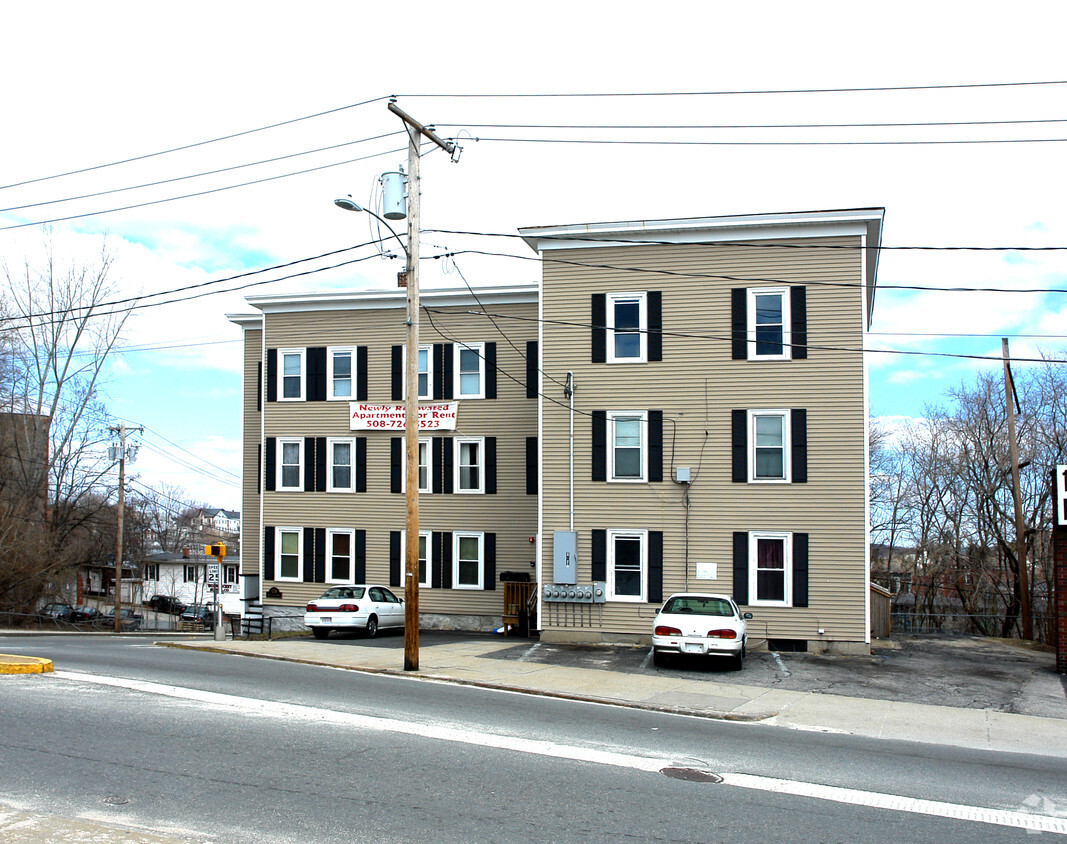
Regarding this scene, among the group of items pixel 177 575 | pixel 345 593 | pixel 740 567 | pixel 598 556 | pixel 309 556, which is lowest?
pixel 177 575

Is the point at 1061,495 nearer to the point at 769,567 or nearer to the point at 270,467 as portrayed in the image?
the point at 769,567

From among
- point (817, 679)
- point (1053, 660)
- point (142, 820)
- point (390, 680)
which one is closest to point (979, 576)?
point (1053, 660)

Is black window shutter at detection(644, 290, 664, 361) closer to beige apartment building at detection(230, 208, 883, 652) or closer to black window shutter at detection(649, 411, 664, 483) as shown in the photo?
beige apartment building at detection(230, 208, 883, 652)

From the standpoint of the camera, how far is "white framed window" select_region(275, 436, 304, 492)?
2844cm

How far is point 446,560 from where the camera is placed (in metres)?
27.0

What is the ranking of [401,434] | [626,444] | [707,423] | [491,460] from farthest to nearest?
1. [401,434]
2. [491,460]
3. [626,444]
4. [707,423]

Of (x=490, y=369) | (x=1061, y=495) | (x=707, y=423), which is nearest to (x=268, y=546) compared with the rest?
(x=490, y=369)

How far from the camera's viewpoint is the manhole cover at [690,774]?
26.9 feet

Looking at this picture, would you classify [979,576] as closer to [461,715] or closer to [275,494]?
[275,494]

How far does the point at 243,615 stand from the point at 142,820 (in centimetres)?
2293

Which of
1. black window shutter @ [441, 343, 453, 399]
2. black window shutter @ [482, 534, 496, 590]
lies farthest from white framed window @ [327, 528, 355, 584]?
black window shutter @ [441, 343, 453, 399]

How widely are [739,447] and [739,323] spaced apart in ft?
9.66

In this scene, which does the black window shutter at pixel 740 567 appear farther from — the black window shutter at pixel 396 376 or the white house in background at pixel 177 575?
the white house in background at pixel 177 575

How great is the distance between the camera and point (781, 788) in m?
8.00
